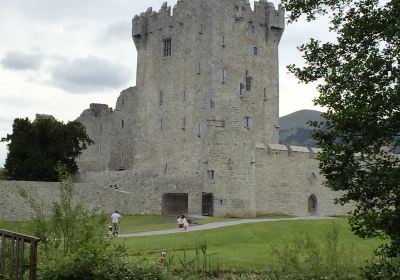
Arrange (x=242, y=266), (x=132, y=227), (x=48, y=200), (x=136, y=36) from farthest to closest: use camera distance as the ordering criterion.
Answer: (x=136, y=36), (x=48, y=200), (x=132, y=227), (x=242, y=266)

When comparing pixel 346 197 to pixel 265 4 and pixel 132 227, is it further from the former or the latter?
pixel 265 4

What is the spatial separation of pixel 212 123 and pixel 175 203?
271 inches

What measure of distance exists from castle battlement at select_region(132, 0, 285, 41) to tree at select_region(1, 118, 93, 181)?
12.0m

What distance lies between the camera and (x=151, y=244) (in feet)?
82.7

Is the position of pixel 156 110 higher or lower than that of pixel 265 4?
lower

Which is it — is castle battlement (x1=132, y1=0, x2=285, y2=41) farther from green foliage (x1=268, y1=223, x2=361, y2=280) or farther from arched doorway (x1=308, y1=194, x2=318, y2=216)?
green foliage (x1=268, y1=223, x2=361, y2=280)

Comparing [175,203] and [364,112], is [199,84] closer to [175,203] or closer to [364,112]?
[175,203]

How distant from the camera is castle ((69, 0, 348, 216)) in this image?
43.4 metres

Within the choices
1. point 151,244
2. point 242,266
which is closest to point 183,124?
point 151,244

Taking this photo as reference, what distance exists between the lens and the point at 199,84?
1923 inches

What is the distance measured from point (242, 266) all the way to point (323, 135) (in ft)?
27.3

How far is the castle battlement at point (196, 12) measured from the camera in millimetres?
49562

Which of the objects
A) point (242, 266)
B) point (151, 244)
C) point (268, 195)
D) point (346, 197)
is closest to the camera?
point (346, 197)

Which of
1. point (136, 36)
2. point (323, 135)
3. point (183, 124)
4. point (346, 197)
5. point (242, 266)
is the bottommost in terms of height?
point (242, 266)
